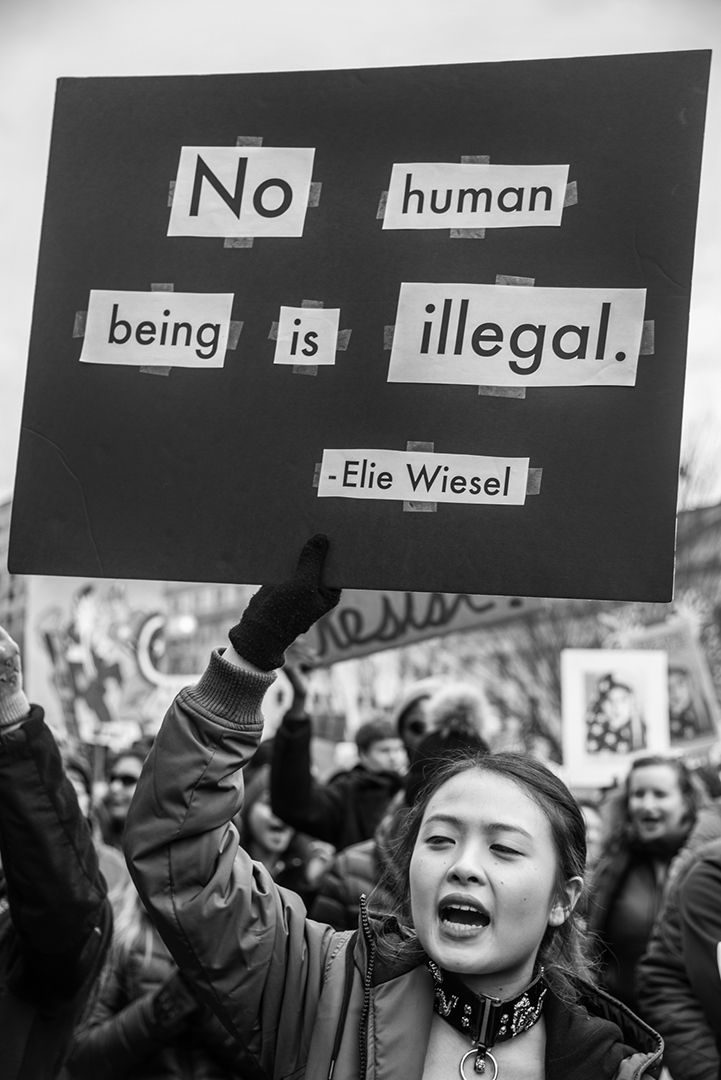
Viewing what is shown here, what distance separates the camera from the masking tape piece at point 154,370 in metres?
2.68

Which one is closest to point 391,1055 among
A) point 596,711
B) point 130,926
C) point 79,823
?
point 79,823

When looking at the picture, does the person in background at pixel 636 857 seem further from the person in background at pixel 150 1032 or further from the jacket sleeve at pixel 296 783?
the person in background at pixel 150 1032

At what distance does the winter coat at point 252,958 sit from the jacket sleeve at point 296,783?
2968 millimetres

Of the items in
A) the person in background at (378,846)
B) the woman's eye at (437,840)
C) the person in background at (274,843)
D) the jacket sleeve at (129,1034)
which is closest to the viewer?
the woman's eye at (437,840)

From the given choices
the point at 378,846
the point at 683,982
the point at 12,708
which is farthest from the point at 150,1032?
the point at 12,708

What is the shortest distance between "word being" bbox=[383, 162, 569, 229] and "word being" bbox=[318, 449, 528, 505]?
0.44 m

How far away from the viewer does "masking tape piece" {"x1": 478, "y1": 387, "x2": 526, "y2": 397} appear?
255 centimetres

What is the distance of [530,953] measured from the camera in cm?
238

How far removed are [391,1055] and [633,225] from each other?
1463mm

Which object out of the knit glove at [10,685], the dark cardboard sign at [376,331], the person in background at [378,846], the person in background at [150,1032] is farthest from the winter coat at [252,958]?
the person in background at [378,846]

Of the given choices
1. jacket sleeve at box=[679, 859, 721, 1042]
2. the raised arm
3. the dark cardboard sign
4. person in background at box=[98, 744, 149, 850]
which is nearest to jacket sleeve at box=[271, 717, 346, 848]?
person in background at box=[98, 744, 149, 850]

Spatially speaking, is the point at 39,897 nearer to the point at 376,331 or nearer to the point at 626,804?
the point at 376,331

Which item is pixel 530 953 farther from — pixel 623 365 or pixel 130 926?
pixel 130 926

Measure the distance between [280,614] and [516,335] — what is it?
0.67 metres
